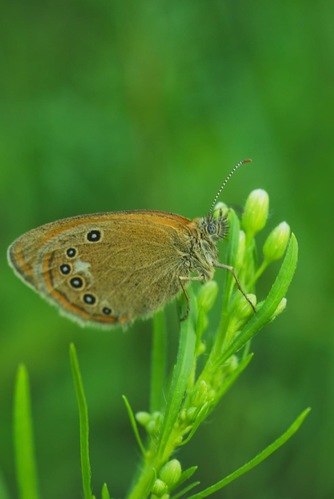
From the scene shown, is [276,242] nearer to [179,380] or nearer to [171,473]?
[179,380]

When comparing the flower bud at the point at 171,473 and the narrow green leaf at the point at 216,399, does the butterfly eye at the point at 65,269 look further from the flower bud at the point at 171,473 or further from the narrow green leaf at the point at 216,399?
the flower bud at the point at 171,473

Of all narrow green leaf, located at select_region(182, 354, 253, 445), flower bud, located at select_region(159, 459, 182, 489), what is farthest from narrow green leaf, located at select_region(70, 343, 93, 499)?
narrow green leaf, located at select_region(182, 354, 253, 445)

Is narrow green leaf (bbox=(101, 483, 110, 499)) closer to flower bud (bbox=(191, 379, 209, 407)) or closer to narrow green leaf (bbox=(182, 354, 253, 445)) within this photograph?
narrow green leaf (bbox=(182, 354, 253, 445))

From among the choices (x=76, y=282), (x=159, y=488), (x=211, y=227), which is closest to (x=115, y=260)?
(x=76, y=282)

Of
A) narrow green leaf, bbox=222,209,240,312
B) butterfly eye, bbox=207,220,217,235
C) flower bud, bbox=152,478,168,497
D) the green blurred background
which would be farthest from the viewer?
the green blurred background

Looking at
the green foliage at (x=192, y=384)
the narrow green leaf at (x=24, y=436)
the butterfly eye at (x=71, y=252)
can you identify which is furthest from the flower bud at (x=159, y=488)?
the butterfly eye at (x=71, y=252)

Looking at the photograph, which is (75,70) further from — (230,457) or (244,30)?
(230,457)

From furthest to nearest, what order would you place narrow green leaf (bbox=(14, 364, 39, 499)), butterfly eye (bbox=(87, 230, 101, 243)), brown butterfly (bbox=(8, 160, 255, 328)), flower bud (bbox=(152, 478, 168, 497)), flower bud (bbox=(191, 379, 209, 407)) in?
butterfly eye (bbox=(87, 230, 101, 243)) → brown butterfly (bbox=(8, 160, 255, 328)) → flower bud (bbox=(191, 379, 209, 407)) → flower bud (bbox=(152, 478, 168, 497)) → narrow green leaf (bbox=(14, 364, 39, 499))

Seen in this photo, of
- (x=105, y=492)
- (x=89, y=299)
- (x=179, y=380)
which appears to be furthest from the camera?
(x=89, y=299)
